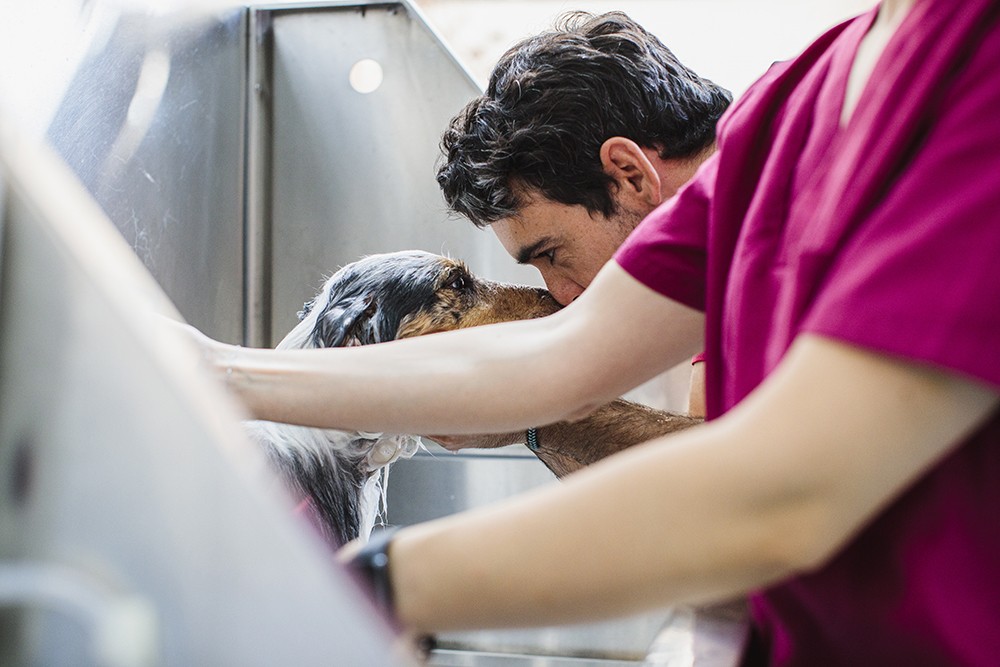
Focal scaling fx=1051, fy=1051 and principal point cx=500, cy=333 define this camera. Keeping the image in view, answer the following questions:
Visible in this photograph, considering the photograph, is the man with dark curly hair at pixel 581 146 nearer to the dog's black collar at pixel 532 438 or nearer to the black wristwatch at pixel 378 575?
the dog's black collar at pixel 532 438

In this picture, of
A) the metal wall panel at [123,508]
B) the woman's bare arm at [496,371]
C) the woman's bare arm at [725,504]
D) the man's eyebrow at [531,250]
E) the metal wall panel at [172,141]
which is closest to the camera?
the metal wall panel at [123,508]

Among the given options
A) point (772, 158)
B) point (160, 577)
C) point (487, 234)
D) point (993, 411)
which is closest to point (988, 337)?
point (993, 411)

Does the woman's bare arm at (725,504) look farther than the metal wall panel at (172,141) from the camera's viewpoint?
No

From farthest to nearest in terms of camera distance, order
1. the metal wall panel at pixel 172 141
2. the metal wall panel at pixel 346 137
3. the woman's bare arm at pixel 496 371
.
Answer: the metal wall panel at pixel 346 137, the metal wall panel at pixel 172 141, the woman's bare arm at pixel 496 371

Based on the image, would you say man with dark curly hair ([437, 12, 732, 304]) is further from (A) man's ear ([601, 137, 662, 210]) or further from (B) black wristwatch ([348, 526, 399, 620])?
(B) black wristwatch ([348, 526, 399, 620])

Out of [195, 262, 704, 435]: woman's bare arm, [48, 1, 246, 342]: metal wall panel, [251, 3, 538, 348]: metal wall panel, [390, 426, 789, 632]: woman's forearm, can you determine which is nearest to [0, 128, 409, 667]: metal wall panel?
[390, 426, 789, 632]: woman's forearm

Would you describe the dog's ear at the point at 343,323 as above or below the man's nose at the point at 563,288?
above

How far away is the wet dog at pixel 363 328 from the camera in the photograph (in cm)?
169

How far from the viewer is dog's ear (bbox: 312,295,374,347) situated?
172 cm

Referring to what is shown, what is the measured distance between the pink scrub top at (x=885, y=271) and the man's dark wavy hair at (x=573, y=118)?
92cm

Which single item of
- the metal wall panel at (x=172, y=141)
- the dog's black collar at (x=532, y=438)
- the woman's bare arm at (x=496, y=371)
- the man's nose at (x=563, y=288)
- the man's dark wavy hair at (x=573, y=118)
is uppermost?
the metal wall panel at (x=172, y=141)

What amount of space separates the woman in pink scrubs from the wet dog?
99 cm

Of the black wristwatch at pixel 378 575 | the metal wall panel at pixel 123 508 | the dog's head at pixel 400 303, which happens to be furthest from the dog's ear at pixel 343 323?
the metal wall panel at pixel 123 508

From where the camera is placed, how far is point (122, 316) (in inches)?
16.7
